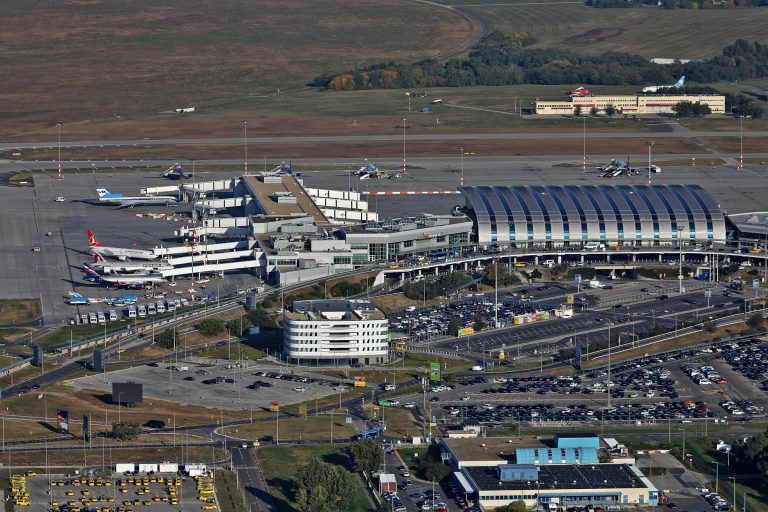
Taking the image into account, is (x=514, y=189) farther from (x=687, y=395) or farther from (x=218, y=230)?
(x=687, y=395)

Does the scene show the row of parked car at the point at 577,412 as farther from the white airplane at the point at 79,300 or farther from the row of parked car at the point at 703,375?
the white airplane at the point at 79,300

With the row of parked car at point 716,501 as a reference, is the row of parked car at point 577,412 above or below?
above

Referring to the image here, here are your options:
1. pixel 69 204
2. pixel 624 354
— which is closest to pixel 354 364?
pixel 624 354

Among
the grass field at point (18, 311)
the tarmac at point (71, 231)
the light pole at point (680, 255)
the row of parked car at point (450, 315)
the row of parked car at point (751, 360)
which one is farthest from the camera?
the light pole at point (680, 255)

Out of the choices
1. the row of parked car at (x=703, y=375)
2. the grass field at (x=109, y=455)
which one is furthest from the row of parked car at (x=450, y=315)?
the grass field at (x=109, y=455)

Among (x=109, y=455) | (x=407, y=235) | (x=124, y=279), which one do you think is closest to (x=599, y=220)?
(x=407, y=235)

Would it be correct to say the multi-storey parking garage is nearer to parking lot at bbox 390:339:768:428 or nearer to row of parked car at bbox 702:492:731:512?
parking lot at bbox 390:339:768:428

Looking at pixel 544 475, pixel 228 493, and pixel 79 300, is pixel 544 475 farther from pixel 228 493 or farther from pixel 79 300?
pixel 79 300
